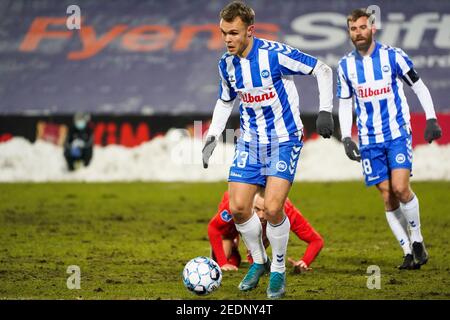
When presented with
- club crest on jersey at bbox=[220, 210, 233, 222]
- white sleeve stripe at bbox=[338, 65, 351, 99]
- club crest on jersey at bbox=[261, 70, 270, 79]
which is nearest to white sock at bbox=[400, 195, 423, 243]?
white sleeve stripe at bbox=[338, 65, 351, 99]

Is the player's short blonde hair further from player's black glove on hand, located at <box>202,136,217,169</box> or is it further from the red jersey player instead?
the red jersey player

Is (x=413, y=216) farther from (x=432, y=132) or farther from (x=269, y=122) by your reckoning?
(x=269, y=122)

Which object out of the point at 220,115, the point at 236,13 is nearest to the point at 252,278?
the point at 220,115

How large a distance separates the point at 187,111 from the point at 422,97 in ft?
30.1

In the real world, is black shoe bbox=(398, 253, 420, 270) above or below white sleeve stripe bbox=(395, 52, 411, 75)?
below

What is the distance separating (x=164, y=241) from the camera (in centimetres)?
984

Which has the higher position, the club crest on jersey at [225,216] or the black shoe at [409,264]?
the club crest on jersey at [225,216]

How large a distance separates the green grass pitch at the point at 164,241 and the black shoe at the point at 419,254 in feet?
0.35

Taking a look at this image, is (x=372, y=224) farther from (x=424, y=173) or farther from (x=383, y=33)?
(x=383, y=33)

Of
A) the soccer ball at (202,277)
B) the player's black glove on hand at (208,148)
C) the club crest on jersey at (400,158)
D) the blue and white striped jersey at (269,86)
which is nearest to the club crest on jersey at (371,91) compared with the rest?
the club crest on jersey at (400,158)

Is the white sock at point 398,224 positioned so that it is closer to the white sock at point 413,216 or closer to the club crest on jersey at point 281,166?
the white sock at point 413,216

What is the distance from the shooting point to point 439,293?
6.60 metres

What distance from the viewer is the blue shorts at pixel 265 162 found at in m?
6.60

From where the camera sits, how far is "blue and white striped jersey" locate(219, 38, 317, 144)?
6645 mm
